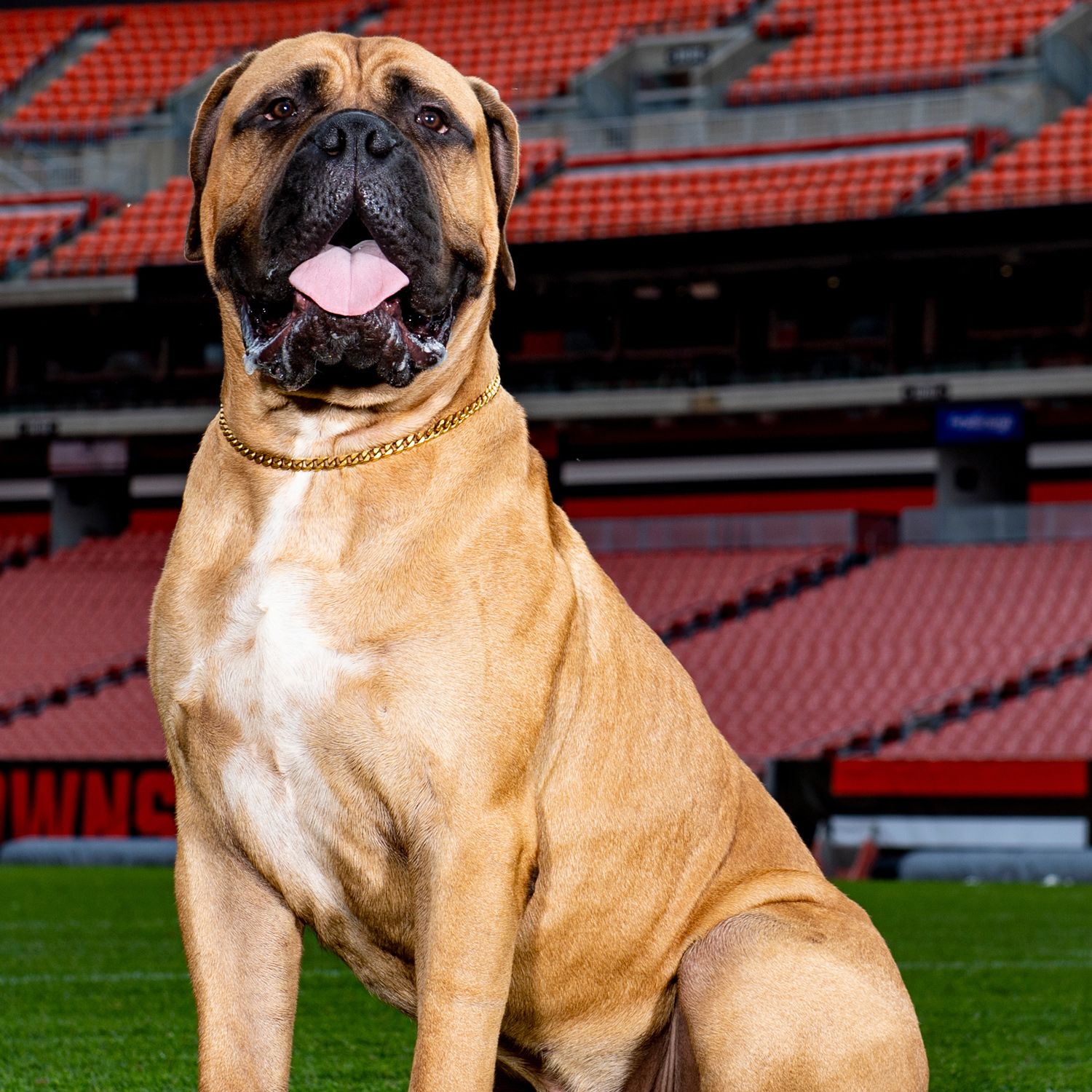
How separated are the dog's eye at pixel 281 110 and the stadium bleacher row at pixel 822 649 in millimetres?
14550

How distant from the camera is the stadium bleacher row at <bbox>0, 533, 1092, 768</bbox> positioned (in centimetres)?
1753

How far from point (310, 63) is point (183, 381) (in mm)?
21183

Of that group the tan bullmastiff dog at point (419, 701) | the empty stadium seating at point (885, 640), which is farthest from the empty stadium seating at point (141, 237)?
the tan bullmastiff dog at point (419, 701)

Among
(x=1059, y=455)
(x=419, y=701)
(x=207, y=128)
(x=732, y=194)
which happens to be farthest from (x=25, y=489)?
(x=419, y=701)

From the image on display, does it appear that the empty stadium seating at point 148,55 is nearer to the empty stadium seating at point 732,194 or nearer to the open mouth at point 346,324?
the empty stadium seating at point 732,194

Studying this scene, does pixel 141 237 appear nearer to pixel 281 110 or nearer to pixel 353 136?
pixel 281 110

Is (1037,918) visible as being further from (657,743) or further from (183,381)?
(183,381)

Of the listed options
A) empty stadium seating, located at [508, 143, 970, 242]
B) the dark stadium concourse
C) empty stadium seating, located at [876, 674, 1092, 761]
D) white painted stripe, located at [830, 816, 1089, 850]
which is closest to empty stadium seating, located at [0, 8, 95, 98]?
the dark stadium concourse

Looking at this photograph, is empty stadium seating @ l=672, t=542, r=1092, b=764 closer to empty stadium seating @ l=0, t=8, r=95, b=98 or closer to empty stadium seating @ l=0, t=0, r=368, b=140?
empty stadium seating @ l=0, t=0, r=368, b=140

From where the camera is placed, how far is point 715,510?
23531mm

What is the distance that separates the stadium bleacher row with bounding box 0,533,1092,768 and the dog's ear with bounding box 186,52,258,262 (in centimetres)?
1443

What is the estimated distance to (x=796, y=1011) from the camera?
2.95 metres

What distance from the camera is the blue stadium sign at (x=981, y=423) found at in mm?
20547

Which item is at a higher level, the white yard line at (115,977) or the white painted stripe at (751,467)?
the white yard line at (115,977)
